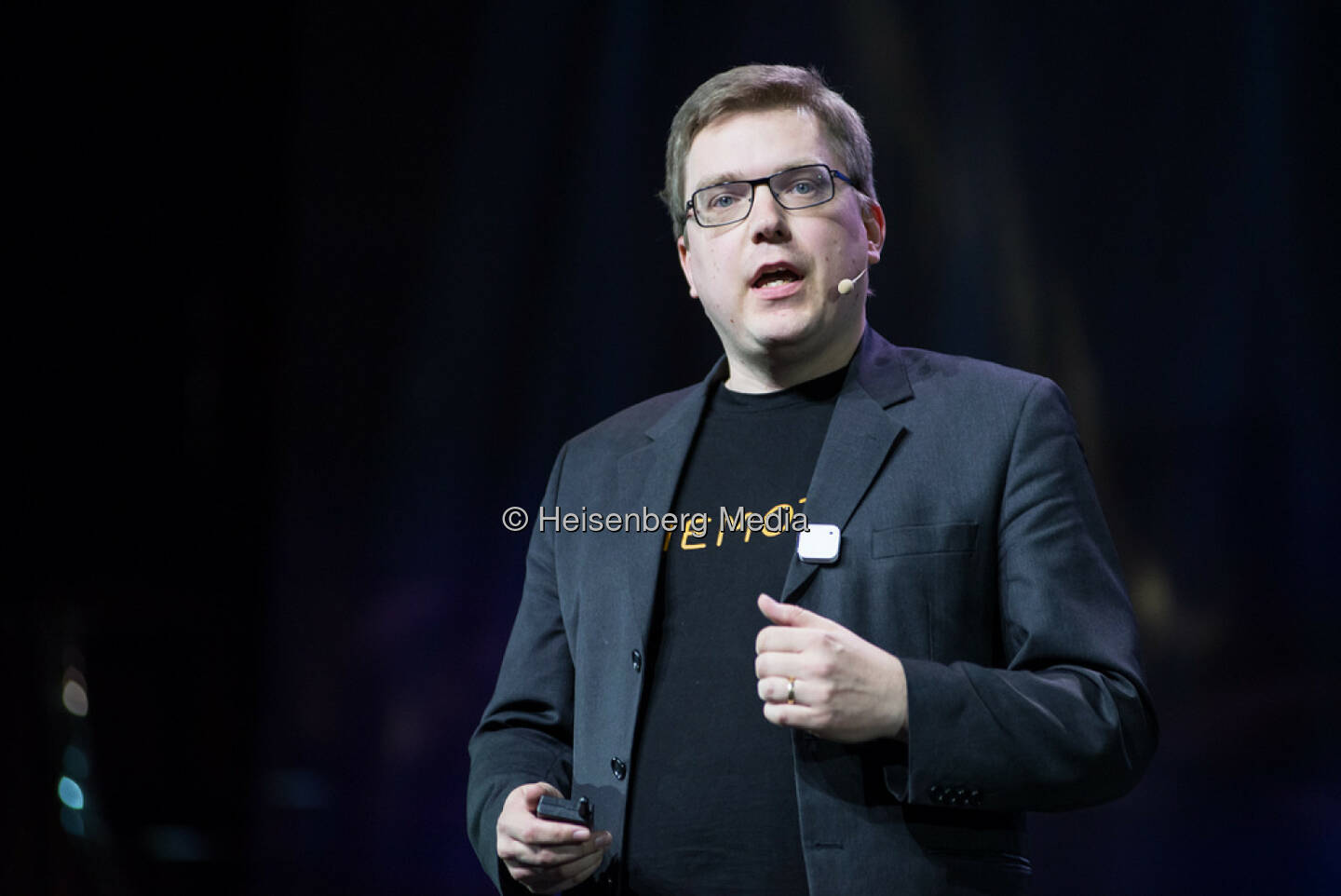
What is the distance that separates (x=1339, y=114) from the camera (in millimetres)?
2529

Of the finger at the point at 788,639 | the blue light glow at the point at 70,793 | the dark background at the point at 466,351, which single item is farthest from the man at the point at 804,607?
the blue light glow at the point at 70,793

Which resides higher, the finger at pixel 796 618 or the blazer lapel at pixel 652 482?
the blazer lapel at pixel 652 482

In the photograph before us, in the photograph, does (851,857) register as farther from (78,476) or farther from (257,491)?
(78,476)

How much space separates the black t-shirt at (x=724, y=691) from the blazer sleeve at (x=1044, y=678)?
218mm

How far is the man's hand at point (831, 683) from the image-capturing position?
4.19 ft

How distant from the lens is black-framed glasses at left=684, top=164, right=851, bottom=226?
1.79m

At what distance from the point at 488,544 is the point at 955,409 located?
1728mm

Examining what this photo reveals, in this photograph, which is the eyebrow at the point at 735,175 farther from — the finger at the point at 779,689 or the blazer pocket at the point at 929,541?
the finger at the point at 779,689

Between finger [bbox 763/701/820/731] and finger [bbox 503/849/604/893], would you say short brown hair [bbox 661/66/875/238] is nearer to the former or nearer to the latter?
finger [bbox 763/701/820/731]

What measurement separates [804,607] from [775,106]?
2.88 ft

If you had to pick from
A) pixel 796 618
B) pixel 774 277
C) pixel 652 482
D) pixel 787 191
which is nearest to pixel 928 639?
pixel 796 618

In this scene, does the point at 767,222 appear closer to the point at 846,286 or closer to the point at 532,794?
the point at 846,286

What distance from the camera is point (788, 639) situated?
1.30m

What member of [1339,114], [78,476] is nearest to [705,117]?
[1339,114]
